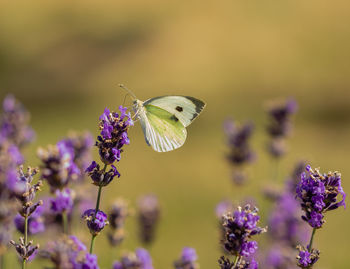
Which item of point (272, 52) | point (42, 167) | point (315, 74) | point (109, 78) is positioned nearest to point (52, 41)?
point (109, 78)

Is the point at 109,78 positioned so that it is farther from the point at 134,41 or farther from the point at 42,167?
the point at 42,167

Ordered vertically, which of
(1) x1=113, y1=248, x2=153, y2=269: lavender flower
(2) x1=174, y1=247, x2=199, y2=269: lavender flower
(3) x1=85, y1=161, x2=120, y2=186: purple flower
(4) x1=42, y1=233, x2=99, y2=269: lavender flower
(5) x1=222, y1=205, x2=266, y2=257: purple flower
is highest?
(3) x1=85, y1=161, x2=120, y2=186: purple flower

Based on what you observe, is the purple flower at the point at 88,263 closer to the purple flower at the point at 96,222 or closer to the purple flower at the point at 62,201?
the purple flower at the point at 96,222

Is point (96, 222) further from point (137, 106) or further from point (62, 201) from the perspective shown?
point (137, 106)

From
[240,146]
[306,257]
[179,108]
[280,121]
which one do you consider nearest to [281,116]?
[280,121]

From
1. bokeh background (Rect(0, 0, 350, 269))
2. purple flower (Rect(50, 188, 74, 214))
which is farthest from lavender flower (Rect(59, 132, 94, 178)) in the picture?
bokeh background (Rect(0, 0, 350, 269))

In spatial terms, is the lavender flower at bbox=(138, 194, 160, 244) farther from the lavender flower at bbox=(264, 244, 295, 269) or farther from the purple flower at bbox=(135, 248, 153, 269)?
the purple flower at bbox=(135, 248, 153, 269)
